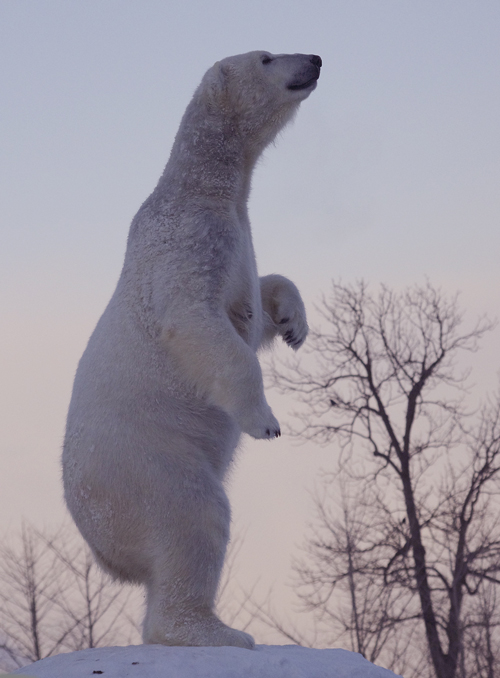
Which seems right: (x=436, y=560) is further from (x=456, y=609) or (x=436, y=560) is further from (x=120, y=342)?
(x=120, y=342)

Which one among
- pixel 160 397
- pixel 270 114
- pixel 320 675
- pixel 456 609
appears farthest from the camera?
pixel 456 609

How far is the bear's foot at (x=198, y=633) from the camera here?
3398mm

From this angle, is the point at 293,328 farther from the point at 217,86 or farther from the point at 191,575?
the point at 191,575

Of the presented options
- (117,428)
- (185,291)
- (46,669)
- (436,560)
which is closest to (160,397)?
(117,428)

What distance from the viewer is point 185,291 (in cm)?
350

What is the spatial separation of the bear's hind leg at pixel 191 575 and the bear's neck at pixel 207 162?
4.58ft

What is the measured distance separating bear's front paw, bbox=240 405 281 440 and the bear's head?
1.39 meters

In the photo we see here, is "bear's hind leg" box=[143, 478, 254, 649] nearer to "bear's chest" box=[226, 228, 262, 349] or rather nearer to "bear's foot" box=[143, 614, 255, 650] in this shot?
"bear's foot" box=[143, 614, 255, 650]

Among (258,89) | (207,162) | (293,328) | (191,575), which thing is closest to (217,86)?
(258,89)

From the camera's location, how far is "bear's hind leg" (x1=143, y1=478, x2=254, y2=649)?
11.1 ft

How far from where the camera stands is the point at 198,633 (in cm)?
340

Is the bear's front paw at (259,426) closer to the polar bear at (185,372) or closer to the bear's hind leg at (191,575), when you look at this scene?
the polar bear at (185,372)

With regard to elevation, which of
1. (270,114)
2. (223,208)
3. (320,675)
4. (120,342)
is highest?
(270,114)

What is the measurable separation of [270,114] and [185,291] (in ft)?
3.34
